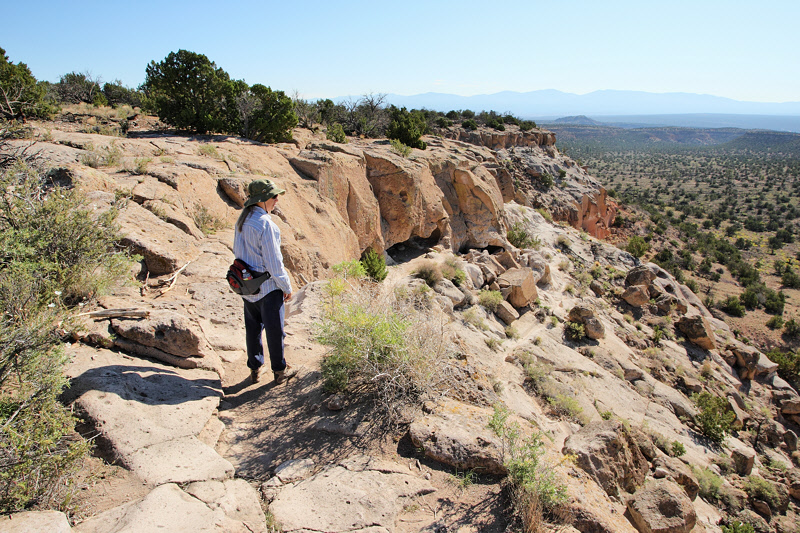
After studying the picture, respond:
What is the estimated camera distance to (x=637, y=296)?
54.0 ft

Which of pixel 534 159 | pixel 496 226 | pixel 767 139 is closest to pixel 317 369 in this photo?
pixel 496 226

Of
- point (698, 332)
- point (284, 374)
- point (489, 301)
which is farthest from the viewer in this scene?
point (698, 332)

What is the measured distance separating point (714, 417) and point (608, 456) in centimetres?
830

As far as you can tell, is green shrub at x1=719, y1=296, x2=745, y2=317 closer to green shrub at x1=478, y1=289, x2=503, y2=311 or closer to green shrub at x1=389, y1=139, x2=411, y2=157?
green shrub at x1=478, y1=289, x2=503, y2=311

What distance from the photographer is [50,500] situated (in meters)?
2.25

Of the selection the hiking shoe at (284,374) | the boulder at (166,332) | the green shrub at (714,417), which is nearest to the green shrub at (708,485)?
the green shrub at (714,417)

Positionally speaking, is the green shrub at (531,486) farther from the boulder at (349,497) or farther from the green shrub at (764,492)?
the green shrub at (764,492)

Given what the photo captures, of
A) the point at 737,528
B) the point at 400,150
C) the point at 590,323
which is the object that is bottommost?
the point at 737,528

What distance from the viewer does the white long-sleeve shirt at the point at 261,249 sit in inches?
159

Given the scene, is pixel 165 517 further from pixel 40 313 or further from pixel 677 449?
pixel 677 449

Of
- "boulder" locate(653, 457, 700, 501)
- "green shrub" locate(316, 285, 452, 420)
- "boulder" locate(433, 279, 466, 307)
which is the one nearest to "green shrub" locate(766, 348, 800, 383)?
"boulder" locate(653, 457, 700, 501)

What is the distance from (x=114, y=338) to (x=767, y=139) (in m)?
193

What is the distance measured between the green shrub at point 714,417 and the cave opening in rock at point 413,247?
9.58m

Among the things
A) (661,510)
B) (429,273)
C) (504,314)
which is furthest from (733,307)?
(661,510)
